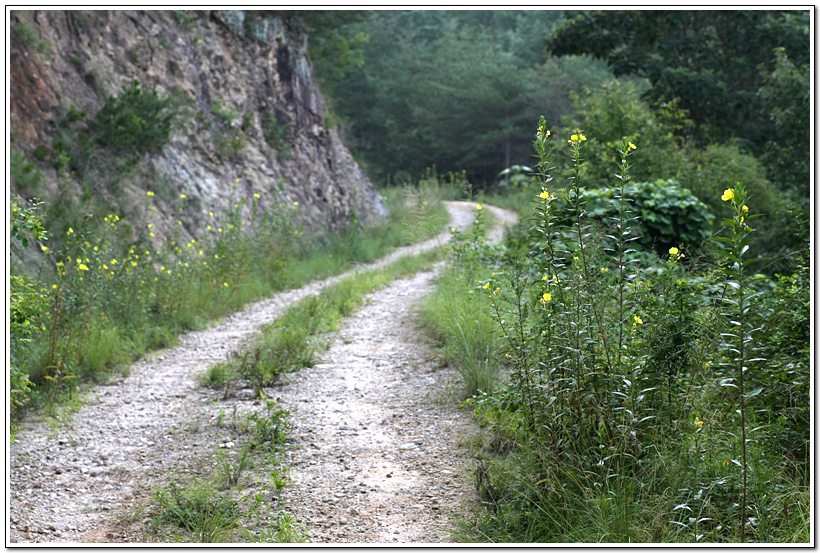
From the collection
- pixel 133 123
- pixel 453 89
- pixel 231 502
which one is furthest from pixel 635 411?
Answer: pixel 453 89

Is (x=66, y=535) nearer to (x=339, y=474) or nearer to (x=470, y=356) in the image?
(x=339, y=474)

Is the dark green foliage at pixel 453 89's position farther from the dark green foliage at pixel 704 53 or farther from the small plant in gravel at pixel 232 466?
the small plant in gravel at pixel 232 466

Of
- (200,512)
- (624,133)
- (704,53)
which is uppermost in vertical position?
(704,53)

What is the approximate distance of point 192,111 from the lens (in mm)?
10023

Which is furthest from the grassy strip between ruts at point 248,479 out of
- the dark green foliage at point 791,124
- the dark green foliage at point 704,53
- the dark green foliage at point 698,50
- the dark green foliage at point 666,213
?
the dark green foliage at point 698,50

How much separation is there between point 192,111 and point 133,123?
1.94 metres

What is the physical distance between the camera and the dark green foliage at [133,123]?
8.01m

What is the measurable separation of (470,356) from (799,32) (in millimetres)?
12354

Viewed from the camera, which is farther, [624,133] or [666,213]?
[624,133]

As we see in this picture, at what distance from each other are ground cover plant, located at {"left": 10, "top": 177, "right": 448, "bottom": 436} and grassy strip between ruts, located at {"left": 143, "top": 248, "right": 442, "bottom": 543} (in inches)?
37.5

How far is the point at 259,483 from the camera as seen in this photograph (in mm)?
3076

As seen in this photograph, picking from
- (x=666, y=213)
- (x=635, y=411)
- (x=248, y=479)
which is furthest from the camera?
(x=666, y=213)

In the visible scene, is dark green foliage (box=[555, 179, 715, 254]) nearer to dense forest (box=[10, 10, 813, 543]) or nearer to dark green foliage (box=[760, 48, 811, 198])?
dense forest (box=[10, 10, 813, 543])

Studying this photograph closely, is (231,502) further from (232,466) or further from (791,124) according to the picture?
(791,124)
